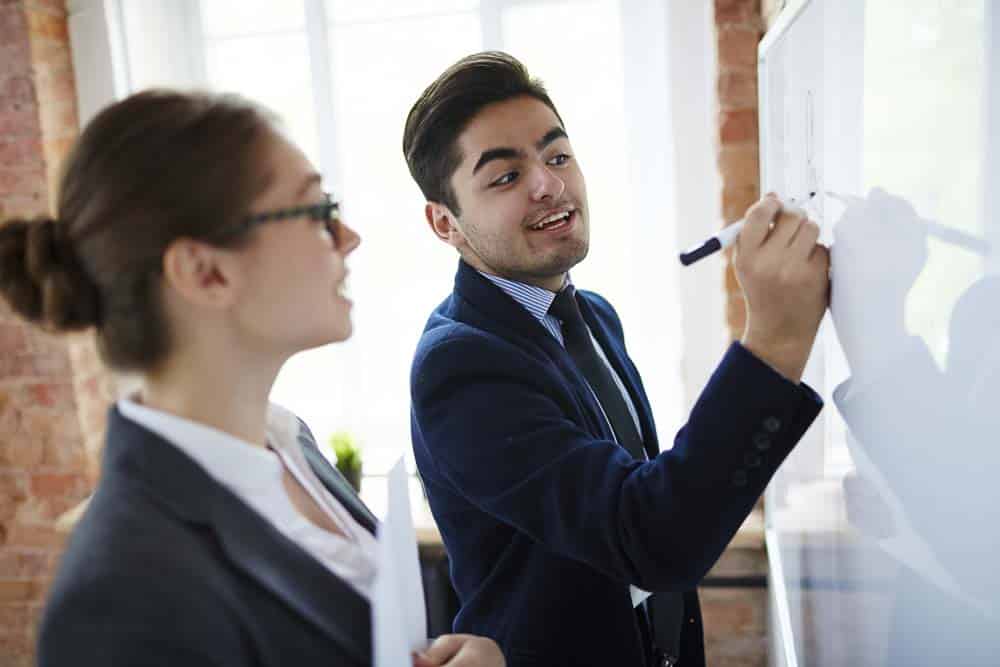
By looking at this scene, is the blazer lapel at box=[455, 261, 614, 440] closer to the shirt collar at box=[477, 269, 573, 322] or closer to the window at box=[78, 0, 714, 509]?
the shirt collar at box=[477, 269, 573, 322]

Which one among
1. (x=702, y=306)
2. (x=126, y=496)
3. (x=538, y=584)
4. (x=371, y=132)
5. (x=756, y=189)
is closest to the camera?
(x=126, y=496)

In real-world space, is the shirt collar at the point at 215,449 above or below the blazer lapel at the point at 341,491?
above

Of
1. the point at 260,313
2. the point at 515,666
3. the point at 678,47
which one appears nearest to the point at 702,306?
the point at 678,47

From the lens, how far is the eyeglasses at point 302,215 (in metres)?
0.73

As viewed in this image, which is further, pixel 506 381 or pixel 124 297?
pixel 506 381

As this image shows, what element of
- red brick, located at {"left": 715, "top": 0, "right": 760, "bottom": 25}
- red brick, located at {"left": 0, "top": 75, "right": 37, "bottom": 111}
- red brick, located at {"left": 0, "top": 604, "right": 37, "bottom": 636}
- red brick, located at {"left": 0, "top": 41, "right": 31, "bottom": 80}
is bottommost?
red brick, located at {"left": 0, "top": 604, "right": 37, "bottom": 636}

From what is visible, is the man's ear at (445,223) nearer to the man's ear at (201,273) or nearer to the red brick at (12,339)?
the man's ear at (201,273)

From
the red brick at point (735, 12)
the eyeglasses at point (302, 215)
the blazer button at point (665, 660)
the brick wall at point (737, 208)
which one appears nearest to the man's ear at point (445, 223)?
the eyeglasses at point (302, 215)

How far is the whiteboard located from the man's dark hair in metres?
0.37

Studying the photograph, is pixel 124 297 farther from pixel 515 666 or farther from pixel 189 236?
pixel 515 666

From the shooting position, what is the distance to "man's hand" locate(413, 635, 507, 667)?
816 millimetres

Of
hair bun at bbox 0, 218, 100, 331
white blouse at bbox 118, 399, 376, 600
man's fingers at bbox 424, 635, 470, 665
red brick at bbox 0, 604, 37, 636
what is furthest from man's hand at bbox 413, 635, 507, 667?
red brick at bbox 0, 604, 37, 636

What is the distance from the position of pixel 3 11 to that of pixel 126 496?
2.01 m

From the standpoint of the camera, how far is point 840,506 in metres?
0.94
